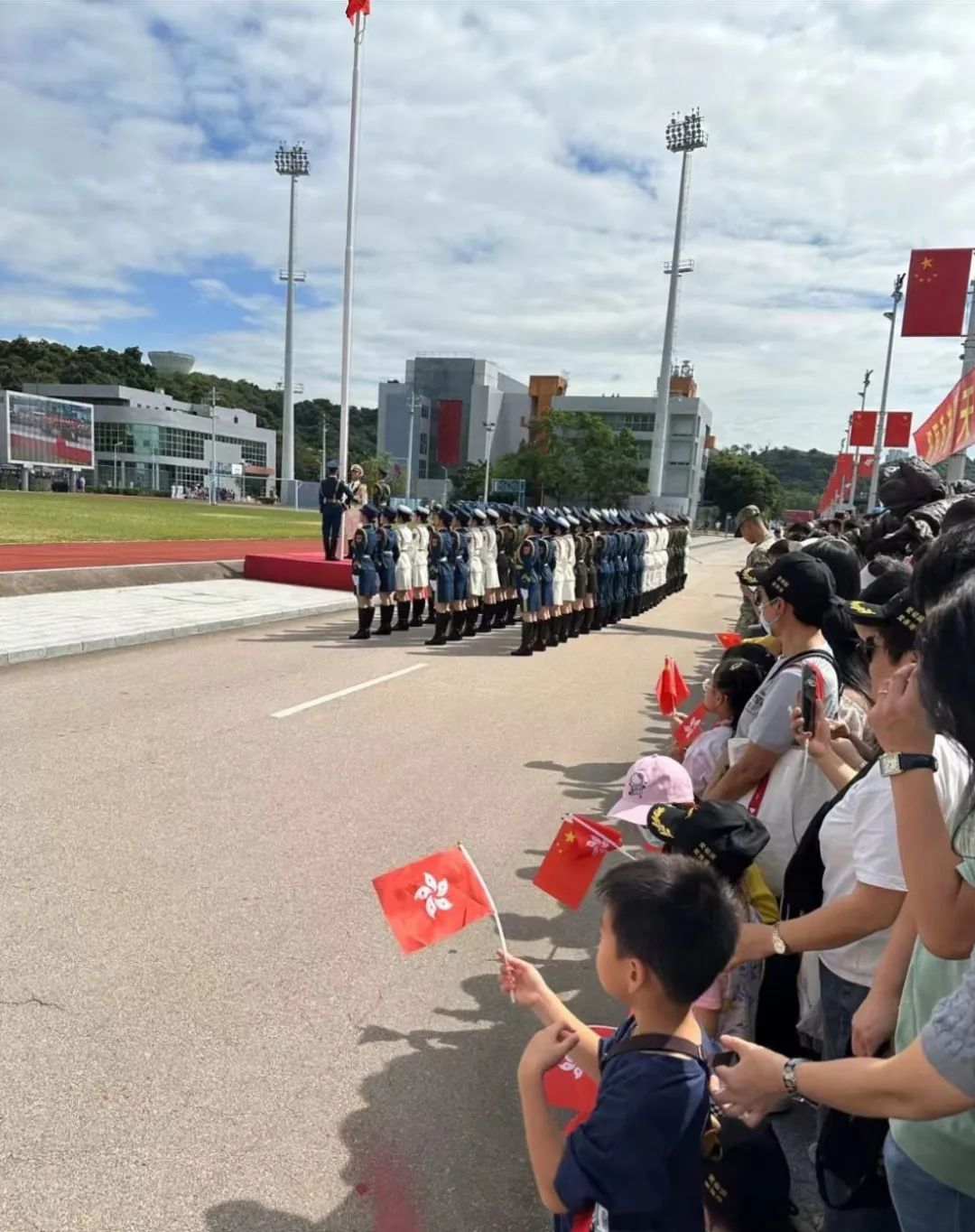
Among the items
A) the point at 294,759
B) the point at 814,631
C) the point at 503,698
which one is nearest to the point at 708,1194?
the point at 814,631

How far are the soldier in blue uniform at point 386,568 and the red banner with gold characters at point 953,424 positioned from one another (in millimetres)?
6899

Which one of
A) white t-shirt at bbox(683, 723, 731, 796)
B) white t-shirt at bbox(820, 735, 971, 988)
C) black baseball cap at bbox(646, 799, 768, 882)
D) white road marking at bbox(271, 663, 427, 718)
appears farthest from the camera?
white road marking at bbox(271, 663, 427, 718)

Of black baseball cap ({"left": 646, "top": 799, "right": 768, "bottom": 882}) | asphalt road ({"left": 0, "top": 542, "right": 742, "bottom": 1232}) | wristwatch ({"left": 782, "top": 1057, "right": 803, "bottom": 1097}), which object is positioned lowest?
asphalt road ({"left": 0, "top": 542, "right": 742, "bottom": 1232})

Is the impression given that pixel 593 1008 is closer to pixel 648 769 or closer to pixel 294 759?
pixel 648 769

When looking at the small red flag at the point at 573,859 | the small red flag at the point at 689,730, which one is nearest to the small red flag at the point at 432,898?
the small red flag at the point at 573,859

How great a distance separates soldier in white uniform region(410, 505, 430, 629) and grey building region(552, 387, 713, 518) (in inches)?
2514

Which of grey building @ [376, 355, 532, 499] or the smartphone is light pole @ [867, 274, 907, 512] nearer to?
the smartphone

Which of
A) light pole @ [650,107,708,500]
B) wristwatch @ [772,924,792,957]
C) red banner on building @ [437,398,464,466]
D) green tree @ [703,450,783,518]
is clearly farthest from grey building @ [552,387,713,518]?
wristwatch @ [772,924,792,957]

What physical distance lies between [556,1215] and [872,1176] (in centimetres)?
66

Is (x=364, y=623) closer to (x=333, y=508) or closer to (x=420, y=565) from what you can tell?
(x=420, y=565)

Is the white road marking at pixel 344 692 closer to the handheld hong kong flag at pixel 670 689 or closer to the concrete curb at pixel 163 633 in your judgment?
the concrete curb at pixel 163 633

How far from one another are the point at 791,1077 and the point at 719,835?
89cm

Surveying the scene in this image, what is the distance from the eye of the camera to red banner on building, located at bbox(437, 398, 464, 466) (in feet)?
313

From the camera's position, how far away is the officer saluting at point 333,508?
51.6 ft
